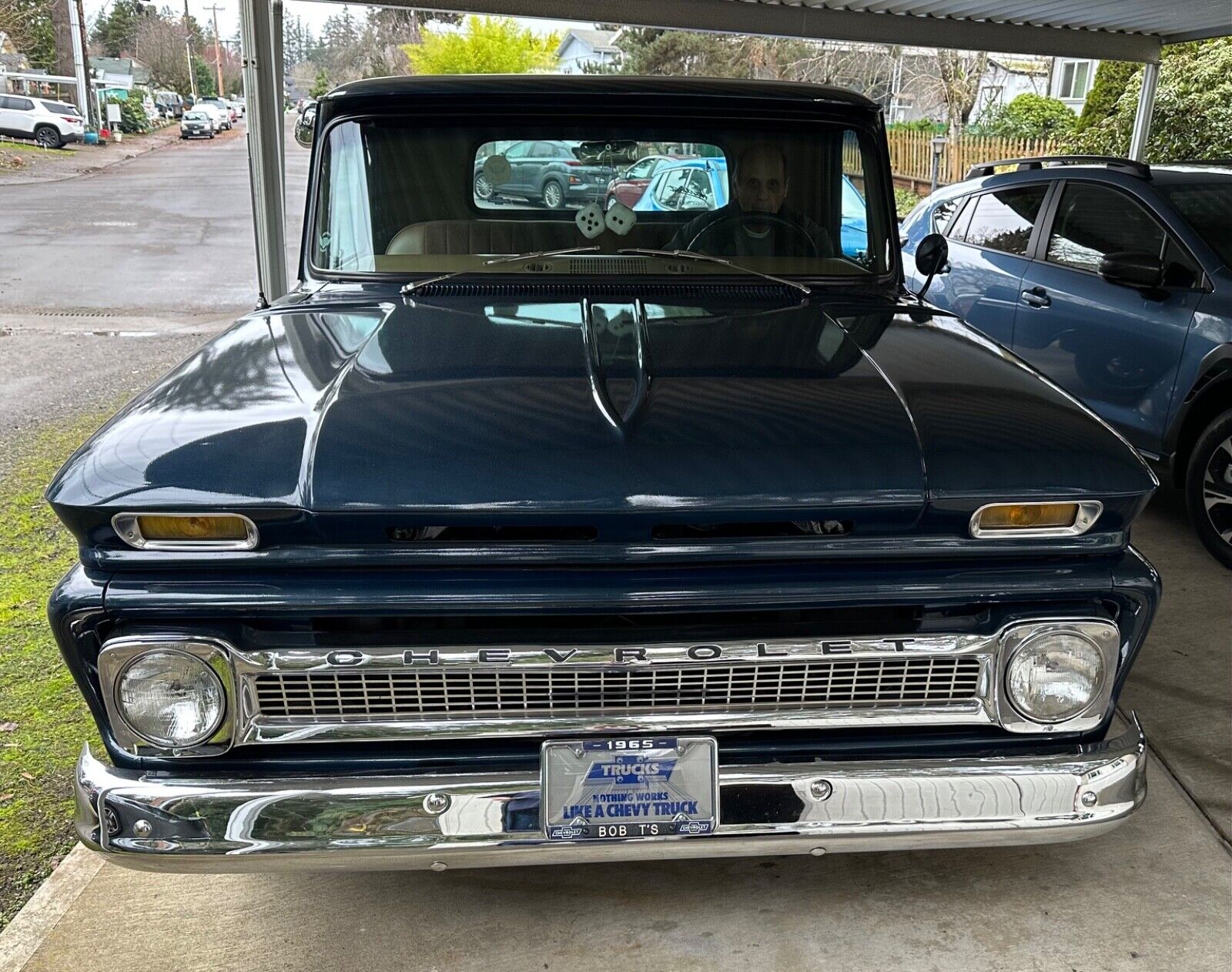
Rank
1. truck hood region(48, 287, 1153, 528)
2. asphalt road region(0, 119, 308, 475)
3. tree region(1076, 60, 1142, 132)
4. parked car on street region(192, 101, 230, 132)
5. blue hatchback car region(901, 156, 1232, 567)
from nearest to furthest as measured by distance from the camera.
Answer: truck hood region(48, 287, 1153, 528) < blue hatchback car region(901, 156, 1232, 567) < asphalt road region(0, 119, 308, 475) < tree region(1076, 60, 1142, 132) < parked car on street region(192, 101, 230, 132)

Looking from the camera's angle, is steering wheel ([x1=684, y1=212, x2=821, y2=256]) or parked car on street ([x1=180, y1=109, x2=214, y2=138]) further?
parked car on street ([x1=180, y1=109, x2=214, y2=138])

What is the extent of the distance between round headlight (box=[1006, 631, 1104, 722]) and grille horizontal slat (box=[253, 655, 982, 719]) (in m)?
0.09

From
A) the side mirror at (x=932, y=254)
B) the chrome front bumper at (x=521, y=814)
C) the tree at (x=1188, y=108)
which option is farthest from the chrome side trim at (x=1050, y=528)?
the tree at (x=1188, y=108)

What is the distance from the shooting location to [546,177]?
129 inches

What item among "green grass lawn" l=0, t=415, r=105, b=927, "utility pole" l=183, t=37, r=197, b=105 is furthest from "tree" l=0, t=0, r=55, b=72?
"green grass lawn" l=0, t=415, r=105, b=927

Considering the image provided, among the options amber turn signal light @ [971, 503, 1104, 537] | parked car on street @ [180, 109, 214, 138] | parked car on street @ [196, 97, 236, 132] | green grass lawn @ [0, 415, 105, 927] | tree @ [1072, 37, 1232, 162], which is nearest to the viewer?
amber turn signal light @ [971, 503, 1104, 537]

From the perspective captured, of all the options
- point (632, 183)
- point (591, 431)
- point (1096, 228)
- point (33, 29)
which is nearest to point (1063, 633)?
point (591, 431)

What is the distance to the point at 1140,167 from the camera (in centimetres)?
557

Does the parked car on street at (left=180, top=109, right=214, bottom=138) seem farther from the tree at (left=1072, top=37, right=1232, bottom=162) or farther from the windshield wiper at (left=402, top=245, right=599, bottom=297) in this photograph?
the windshield wiper at (left=402, top=245, right=599, bottom=297)

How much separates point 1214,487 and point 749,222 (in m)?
2.91

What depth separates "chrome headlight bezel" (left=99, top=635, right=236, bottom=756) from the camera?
2043mm

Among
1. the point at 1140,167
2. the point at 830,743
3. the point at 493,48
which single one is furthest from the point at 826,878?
the point at 493,48

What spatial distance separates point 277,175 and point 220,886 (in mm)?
4116

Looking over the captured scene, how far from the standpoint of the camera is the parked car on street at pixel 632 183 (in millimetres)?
3225
